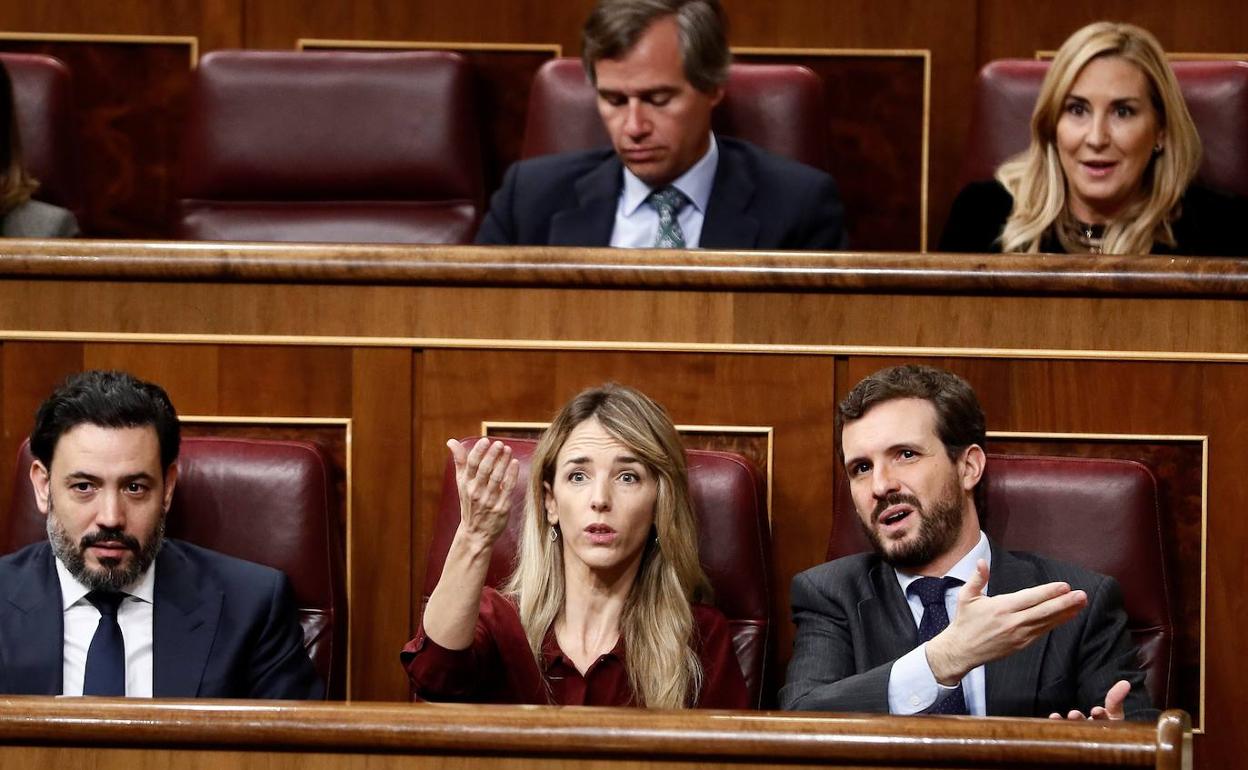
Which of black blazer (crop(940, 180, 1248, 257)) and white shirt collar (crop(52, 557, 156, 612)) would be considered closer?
white shirt collar (crop(52, 557, 156, 612))

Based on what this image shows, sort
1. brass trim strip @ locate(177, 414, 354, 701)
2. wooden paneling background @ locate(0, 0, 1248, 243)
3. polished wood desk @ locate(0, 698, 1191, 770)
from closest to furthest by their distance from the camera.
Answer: polished wood desk @ locate(0, 698, 1191, 770), brass trim strip @ locate(177, 414, 354, 701), wooden paneling background @ locate(0, 0, 1248, 243)

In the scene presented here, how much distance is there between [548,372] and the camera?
1.04 m

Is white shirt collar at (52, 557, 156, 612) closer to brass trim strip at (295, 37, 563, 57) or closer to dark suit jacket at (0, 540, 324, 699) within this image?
dark suit jacket at (0, 540, 324, 699)

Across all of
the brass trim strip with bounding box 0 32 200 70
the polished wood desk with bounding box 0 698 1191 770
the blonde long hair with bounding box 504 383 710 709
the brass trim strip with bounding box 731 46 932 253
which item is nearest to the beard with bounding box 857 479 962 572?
the blonde long hair with bounding box 504 383 710 709

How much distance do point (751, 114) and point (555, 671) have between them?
0.56 meters

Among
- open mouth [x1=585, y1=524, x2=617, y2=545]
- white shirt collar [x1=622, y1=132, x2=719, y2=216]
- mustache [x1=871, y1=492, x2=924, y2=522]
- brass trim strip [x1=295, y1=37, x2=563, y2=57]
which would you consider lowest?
open mouth [x1=585, y1=524, x2=617, y2=545]

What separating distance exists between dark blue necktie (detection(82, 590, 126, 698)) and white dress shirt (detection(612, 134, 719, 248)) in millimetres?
454

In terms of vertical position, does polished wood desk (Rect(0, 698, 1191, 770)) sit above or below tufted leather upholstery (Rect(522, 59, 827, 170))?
below

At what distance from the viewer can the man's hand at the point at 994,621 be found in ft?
2.69

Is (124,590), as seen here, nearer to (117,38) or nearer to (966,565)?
(966,565)

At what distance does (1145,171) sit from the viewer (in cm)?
125

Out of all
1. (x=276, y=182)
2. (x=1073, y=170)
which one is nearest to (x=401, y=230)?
(x=276, y=182)

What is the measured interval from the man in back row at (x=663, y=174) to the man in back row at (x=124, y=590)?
370mm

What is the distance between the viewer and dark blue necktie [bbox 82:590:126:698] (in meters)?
0.96
